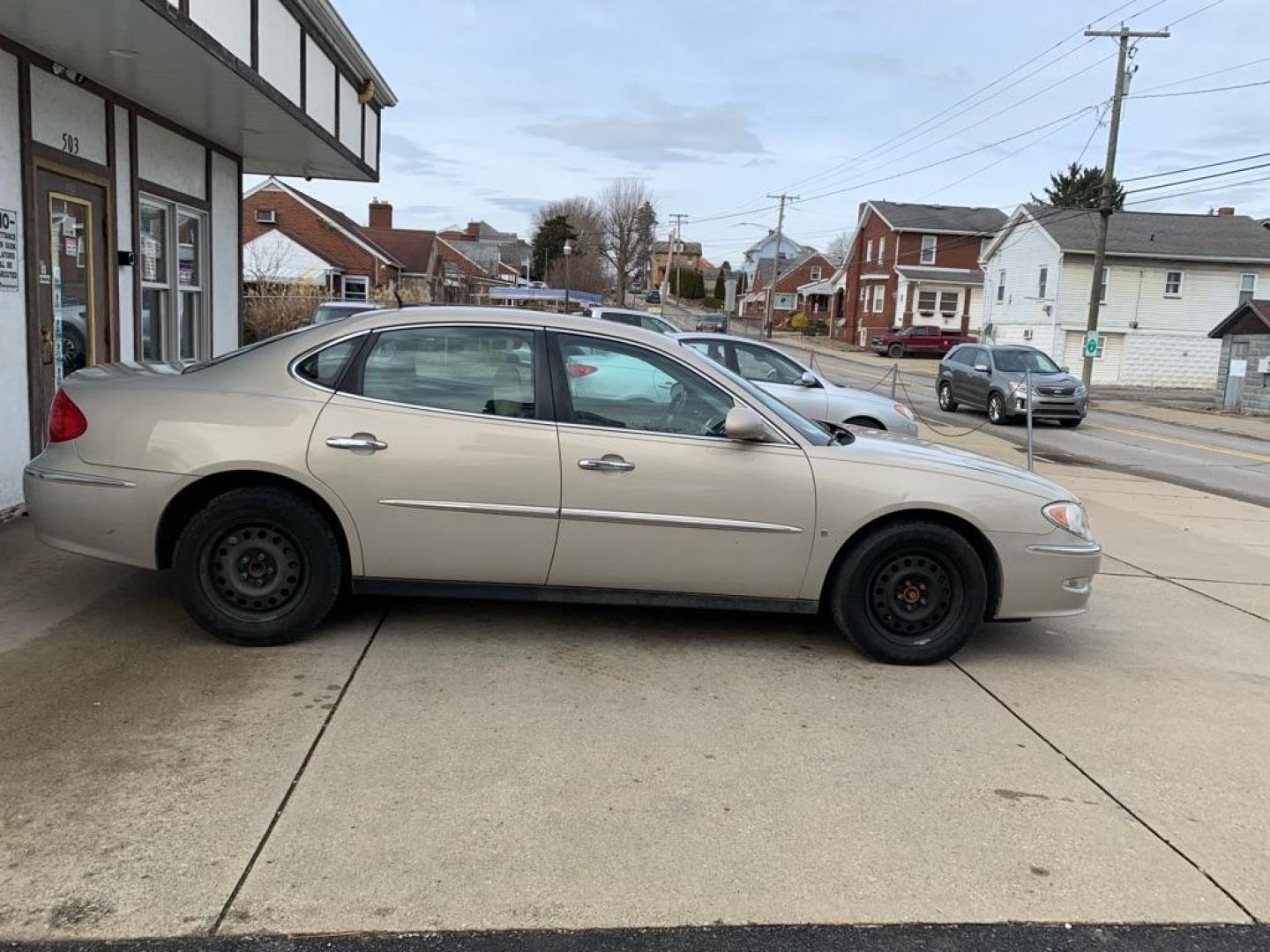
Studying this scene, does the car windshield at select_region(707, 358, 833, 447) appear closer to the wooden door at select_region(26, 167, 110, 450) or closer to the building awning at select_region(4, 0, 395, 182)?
the building awning at select_region(4, 0, 395, 182)

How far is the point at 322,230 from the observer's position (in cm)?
4812

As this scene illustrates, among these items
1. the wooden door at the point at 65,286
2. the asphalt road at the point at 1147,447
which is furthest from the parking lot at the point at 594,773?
the asphalt road at the point at 1147,447

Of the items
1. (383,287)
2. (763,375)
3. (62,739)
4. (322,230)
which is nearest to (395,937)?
(62,739)

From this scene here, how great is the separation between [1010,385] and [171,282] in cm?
1686

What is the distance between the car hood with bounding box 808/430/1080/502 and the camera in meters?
4.93

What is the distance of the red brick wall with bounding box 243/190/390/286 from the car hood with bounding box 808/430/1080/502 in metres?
44.5

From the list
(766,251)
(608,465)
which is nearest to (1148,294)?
(608,465)

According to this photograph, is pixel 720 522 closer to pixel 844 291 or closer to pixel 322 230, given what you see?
pixel 322 230

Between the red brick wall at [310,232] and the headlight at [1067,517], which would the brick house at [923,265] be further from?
the headlight at [1067,517]

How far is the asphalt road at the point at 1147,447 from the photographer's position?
14.1 metres

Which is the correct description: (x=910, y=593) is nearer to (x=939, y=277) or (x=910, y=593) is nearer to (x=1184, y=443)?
(x=1184, y=443)

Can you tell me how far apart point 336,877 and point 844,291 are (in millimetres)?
65066

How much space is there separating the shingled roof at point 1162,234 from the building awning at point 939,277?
38.5 ft

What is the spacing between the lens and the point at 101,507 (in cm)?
471
